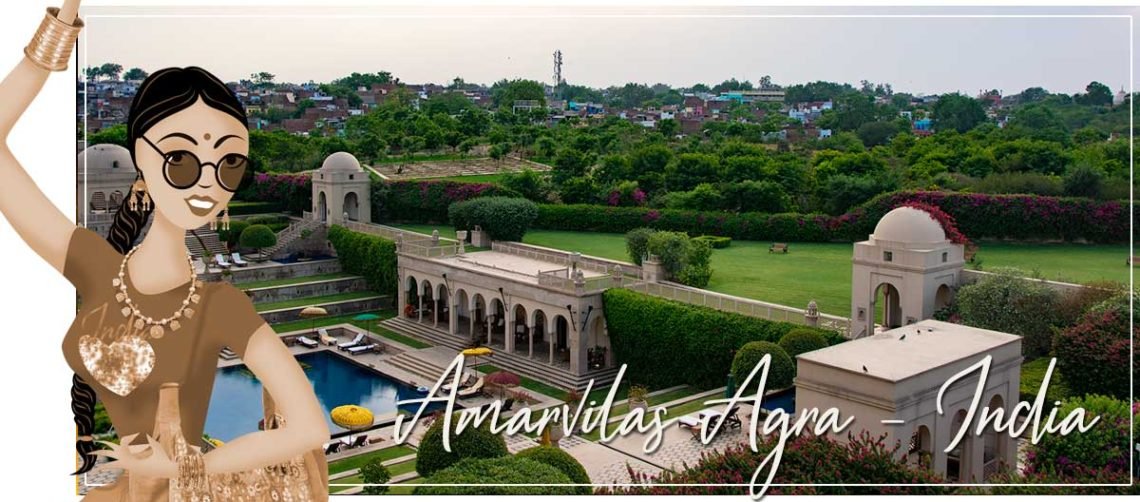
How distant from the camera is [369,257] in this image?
29828mm

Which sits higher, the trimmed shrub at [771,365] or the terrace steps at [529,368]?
the trimmed shrub at [771,365]

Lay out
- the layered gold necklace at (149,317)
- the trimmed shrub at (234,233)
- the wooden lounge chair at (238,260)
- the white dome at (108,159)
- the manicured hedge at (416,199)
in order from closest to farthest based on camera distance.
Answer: the layered gold necklace at (149,317), the white dome at (108,159), the manicured hedge at (416,199), the wooden lounge chair at (238,260), the trimmed shrub at (234,233)

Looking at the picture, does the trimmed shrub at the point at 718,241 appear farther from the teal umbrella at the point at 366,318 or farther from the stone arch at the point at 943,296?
the teal umbrella at the point at 366,318

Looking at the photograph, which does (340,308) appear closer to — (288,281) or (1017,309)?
(288,281)

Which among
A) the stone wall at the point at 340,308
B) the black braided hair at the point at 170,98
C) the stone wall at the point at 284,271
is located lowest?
the stone wall at the point at 340,308

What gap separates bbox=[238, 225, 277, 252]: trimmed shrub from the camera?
30812 mm

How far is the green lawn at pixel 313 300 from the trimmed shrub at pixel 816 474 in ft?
60.4

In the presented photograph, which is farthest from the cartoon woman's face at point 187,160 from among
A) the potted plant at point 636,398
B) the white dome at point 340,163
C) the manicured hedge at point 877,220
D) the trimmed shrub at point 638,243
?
the white dome at point 340,163

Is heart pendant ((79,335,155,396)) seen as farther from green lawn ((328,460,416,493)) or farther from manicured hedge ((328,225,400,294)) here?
manicured hedge ((328,225,400,294))

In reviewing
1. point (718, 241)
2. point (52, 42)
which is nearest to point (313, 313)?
point (718, 241)

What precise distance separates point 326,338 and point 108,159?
6584 mm

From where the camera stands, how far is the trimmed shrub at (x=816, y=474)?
1184cm

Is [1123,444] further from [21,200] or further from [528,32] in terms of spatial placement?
[21,200]

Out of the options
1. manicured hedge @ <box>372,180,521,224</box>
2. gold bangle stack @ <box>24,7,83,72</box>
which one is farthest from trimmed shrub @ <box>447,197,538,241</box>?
gold bangle stack @ <box>24,7,83,72</box>
